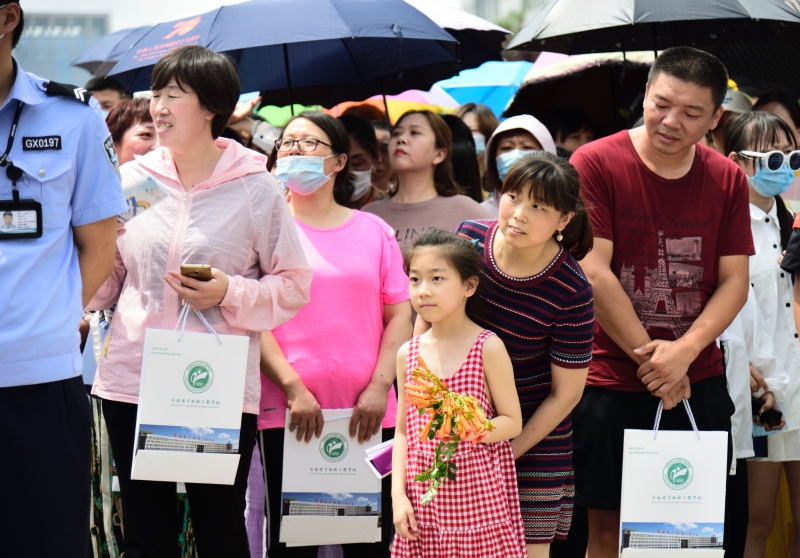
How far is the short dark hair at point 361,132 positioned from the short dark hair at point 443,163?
0.89 feet

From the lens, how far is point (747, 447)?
4836 millimetres

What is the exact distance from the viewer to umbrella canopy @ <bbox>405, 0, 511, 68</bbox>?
286 inches

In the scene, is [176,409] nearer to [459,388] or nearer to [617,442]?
[459,388]

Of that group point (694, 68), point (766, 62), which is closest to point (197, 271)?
point (694, 68)

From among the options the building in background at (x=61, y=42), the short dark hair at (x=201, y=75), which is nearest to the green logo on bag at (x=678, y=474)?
the short dark hair at (x=201, y=75)

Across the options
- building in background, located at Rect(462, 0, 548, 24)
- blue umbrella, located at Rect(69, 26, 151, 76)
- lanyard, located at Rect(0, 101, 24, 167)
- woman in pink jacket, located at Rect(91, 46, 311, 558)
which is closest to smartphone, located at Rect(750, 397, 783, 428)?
woman in pink jacket, located at Rect(91, 46, 311, 558)

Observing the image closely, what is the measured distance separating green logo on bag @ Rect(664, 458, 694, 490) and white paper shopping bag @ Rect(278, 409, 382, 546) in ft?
4.34

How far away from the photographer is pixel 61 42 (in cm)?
4103

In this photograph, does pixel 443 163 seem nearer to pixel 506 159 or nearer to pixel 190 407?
pixel 506 159

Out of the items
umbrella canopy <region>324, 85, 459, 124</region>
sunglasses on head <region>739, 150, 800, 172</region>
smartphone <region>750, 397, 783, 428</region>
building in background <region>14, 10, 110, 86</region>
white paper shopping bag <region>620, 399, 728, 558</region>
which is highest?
building in background <region>14, 10, 110, 86</region>

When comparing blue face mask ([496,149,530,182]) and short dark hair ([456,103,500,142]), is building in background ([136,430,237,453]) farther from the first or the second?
short dark hair ([456,103,500,142])

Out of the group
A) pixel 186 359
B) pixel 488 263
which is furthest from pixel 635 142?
pixel 186 359

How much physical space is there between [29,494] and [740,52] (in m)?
5.97

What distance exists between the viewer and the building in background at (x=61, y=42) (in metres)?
21.5
